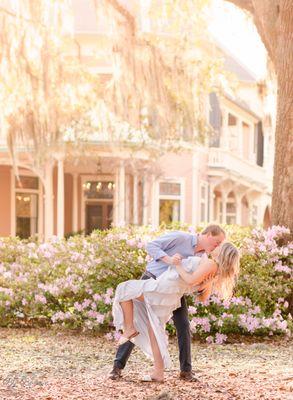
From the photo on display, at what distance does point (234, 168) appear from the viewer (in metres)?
26.0

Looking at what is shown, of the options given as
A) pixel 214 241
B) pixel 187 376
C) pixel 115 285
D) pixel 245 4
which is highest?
pixel 245 4

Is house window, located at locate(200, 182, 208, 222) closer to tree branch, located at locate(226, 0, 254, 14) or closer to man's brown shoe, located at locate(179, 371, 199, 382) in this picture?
tree branch, located at locate(226, 0, 254, 14)

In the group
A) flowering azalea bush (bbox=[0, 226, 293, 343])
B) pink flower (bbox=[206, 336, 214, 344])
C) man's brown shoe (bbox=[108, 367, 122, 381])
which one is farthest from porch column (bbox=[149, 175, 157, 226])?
man's brown shoe (bbox=[108, 367, 122, 381])

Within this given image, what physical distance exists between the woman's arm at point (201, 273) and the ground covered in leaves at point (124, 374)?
Answer: 0.80 metres

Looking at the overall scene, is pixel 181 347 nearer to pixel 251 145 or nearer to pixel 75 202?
pixel 75 202

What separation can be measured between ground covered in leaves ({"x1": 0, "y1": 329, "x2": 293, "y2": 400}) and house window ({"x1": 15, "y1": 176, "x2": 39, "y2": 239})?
14261mm

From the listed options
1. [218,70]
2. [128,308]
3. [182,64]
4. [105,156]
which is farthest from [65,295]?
[105,156]

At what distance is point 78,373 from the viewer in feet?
21.7

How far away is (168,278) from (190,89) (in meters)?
10.3

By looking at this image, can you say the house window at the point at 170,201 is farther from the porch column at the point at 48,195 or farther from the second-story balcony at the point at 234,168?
the porch column at the point at 48,195

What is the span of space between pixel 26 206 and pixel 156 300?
18.0 meters

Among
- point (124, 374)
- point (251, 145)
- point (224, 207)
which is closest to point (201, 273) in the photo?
point (124, 374)

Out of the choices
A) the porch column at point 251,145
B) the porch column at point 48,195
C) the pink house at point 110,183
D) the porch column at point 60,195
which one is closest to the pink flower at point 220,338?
the porch column at point 48,195

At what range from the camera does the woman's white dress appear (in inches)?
232
